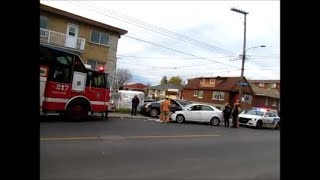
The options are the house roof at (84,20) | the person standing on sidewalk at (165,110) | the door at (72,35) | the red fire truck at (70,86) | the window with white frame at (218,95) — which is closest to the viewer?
the red fire truck at (70,86)

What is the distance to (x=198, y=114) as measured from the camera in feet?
89.4

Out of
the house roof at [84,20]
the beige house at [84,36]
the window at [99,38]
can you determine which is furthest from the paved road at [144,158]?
the window at [99,38]

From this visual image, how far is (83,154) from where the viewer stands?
10.5 metres

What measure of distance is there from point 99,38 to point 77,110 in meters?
17.0

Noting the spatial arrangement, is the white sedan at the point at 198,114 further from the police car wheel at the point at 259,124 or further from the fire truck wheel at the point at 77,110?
the fire truck wheel at the point at 77,110

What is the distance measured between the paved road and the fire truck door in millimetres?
4233

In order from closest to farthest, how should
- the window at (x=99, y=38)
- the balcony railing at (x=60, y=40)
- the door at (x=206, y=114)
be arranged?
the door at (x=206, y=114), the balcony railing at (x=60, y=40), the window at (x=99, y=38)

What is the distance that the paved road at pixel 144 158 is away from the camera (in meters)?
8.66

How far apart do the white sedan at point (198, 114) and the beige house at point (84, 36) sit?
29.7ft

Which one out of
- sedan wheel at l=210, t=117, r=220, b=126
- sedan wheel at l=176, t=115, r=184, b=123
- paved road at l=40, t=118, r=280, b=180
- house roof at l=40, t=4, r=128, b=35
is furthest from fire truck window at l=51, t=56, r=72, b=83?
house roof at l=40, t=4, r=128, b=35

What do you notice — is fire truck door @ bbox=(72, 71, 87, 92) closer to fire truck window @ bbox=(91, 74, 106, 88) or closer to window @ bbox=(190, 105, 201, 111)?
fire truck window @ bbox=(91, 74, 106, 88)
